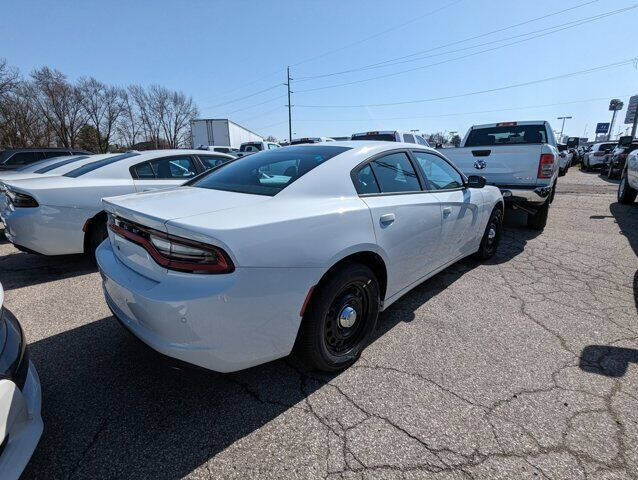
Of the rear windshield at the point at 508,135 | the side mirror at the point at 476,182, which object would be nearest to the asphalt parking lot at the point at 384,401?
the side mirror at the point at 476,182

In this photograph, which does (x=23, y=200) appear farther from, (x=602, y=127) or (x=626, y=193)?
(x=602, y=127)

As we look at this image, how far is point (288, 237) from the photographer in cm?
188

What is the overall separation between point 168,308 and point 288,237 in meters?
0.70

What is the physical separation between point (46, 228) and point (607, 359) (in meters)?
5.59

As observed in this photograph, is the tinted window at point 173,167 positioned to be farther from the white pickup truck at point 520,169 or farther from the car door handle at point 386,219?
the white pickup truck at point 520,169

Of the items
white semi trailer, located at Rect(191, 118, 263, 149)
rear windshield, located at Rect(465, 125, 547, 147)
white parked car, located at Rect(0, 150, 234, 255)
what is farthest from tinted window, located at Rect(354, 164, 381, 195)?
white semi trailer, located at Rect(191, 118, 263, 149)

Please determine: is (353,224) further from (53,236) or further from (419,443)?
(53,236)

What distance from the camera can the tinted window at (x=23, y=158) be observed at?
10.5 m

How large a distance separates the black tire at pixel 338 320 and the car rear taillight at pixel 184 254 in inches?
26.3

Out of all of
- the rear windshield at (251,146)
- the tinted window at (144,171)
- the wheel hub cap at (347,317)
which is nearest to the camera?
the wheel hub cap at (347,317)

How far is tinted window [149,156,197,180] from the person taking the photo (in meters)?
5.03

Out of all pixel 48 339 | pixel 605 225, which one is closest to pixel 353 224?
pixel 48 339

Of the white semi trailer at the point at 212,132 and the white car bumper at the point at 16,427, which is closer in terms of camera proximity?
the white car bumper at the point at 16,427

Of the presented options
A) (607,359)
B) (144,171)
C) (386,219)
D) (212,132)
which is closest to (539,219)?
(607,359)
